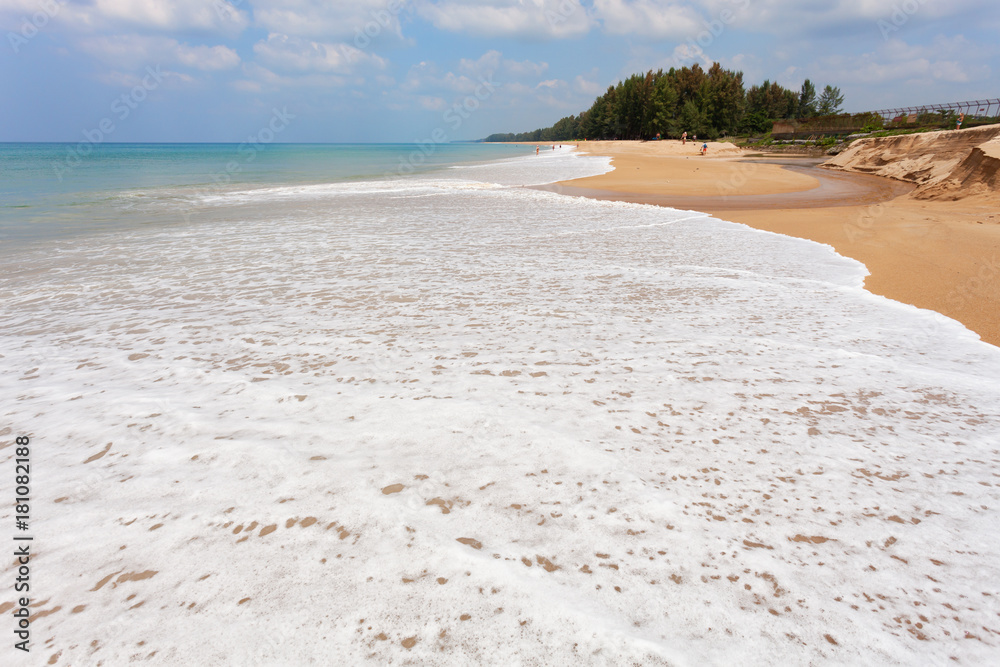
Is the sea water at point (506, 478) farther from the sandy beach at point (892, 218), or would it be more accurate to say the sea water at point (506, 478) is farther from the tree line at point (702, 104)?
the tree line at point (702, 104)

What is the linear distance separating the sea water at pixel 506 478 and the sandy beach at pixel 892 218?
0.88 m

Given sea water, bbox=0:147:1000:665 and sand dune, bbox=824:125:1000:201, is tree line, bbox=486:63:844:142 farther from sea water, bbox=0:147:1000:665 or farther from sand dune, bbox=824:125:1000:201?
sea water, bbox=0:147:1000:665

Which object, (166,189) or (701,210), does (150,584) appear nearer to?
(701,210)

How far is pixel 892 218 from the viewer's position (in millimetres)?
Result: 9898

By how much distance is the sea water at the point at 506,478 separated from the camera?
1.65m

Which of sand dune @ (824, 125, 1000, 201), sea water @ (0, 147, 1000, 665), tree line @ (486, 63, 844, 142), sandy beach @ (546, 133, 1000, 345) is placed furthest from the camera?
tree line @ (486, 63, 844, 142)

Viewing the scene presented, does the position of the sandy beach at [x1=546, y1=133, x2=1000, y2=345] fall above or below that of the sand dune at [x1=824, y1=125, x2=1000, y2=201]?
below

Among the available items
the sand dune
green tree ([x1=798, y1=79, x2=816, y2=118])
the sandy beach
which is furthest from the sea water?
green tree ([x1=798, y1=79, x2=816, y2=118])

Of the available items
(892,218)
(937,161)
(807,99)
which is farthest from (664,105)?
(892,218)

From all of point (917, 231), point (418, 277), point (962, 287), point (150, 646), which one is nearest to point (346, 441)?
point (150, 646)

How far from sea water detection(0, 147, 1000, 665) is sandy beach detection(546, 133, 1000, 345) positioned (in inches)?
34.6

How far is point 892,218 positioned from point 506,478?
1153 centimetres

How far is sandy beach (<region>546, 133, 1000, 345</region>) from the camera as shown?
17.6 feet

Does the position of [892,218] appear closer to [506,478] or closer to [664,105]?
[506,478]
